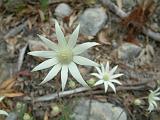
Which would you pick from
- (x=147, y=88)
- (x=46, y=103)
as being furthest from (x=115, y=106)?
(x=46, y=103)

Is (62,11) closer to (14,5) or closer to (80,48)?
(14,5)

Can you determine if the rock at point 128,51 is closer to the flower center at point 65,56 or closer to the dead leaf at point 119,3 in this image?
the dead leaf at point 119,3

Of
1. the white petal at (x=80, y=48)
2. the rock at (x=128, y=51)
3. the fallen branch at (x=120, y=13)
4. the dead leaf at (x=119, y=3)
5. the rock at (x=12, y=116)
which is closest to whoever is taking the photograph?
the white petal at (x=80, y=48)

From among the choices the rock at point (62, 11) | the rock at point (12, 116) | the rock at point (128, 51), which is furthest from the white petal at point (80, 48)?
the rock at point (62, 11)

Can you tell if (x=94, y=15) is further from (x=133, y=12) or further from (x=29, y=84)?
(x=29, y=84)

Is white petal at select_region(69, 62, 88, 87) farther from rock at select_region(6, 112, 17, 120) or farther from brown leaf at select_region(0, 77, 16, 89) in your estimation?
brown leaf at select_region(0, 77, 16, 89)

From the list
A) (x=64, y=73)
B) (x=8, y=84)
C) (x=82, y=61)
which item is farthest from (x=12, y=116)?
(x=82, y=61)
